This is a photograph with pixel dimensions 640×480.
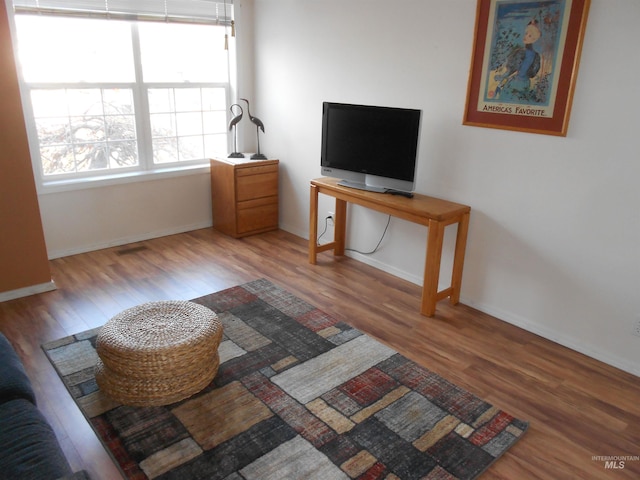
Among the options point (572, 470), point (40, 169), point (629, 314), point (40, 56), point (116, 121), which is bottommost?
point (572, 470)

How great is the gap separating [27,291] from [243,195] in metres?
1.90

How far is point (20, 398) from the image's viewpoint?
6.19ft

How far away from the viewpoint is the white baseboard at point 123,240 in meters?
4.12

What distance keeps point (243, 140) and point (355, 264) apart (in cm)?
180

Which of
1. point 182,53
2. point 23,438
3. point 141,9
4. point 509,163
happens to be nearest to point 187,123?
point 182,53

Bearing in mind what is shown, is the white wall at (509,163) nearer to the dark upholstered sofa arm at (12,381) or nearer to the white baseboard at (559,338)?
the white baseboard at (559,338)

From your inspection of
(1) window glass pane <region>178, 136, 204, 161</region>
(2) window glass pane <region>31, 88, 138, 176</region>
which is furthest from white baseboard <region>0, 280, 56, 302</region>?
(1) window glass pane <region>178, 136, 204, 161</region>

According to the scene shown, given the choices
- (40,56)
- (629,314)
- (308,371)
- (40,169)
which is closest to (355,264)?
(308,371)

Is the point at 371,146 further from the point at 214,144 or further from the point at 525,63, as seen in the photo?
the point at 214,144

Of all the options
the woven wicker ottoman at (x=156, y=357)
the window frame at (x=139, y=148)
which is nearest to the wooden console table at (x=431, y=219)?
the woven wicker ottoman at (x=156, y=357)

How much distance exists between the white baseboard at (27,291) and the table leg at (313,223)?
1.93 m

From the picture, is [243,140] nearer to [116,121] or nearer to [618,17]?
[116,121]

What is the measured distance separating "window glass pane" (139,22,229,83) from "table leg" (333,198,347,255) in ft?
5.88

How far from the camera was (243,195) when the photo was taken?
15.0 feet
